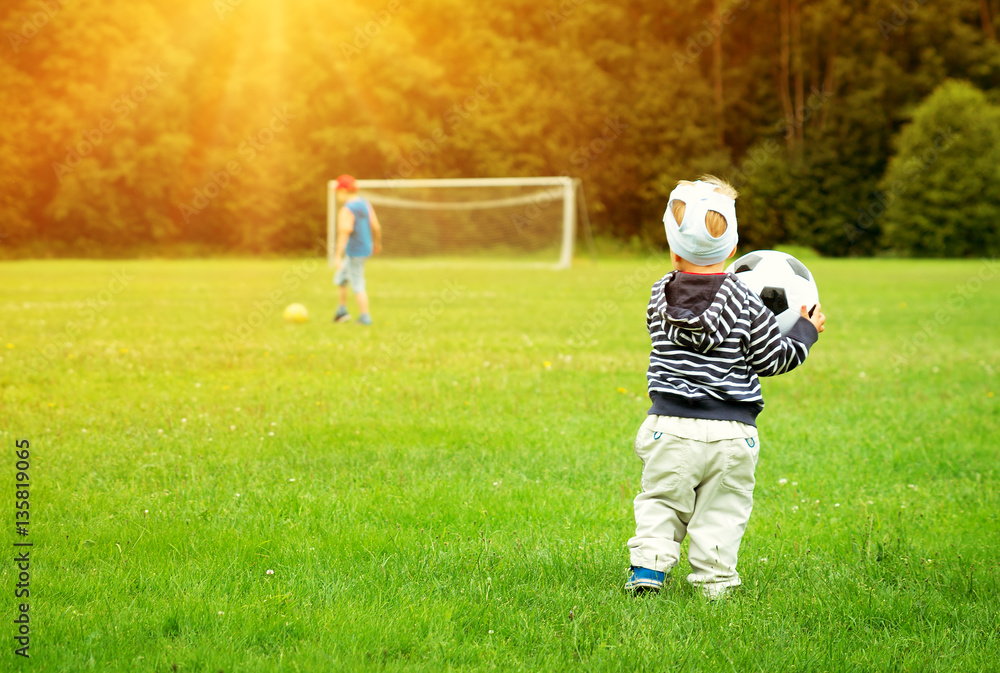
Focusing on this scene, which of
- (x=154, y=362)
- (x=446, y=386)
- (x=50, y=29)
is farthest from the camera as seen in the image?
(x=50, y=29)

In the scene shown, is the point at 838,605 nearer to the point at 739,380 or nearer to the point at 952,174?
the point at 739,380

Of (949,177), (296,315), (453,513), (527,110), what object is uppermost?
(527,110)

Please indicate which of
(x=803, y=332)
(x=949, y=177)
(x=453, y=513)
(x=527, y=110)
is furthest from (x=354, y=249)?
(x=949, y=177)

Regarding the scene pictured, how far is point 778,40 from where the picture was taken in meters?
46.2

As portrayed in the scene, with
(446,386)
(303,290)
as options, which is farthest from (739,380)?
(303,290)

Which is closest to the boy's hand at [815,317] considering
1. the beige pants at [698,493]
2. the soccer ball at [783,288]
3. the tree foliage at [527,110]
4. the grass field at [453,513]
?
the soccer ball at [783,288]

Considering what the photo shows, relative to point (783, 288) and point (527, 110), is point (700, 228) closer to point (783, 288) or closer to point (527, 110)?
point (783, 288)

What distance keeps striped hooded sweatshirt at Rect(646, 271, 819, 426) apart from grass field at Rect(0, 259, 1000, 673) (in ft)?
2.28

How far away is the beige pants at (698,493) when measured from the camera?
10.8 ft

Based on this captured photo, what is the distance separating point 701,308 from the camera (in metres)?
3.28

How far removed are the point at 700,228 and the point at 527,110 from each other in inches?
1655

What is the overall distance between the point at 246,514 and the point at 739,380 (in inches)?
90.4

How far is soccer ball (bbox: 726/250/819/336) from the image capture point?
3480 mm

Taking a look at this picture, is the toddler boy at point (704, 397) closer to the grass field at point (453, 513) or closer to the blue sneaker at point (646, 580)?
the blue sneaker at point (646, 580)
